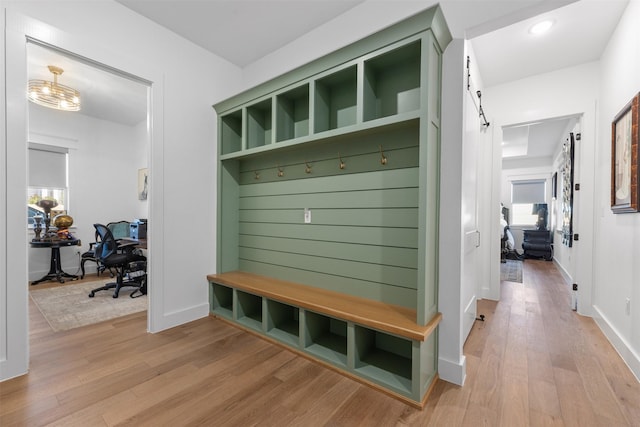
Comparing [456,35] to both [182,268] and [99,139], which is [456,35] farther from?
[99,139]

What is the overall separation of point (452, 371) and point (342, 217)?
4.41 feet

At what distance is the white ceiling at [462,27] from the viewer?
1.80 metres

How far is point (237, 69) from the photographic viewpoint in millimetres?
3320

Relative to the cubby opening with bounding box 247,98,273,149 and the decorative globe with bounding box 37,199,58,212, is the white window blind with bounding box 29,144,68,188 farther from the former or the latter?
the cubby opening with bounding box 247,98,273,149

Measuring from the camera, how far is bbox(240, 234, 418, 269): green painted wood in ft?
6.59

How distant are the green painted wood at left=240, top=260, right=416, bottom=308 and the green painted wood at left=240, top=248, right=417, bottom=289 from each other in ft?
0.11

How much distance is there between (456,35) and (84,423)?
320 centimetres

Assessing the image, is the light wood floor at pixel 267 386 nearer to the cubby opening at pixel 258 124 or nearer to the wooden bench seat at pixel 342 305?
the wooden bench seat at pixel 342 305

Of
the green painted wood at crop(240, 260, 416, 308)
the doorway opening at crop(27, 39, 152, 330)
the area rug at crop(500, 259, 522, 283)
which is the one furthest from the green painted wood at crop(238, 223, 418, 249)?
the area rug at crop(500, 259, 522, 283)

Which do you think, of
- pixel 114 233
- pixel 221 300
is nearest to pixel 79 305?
pixel 221 300

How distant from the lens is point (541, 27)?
2568mm

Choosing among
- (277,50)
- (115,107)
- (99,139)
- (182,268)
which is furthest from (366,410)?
(99,139)

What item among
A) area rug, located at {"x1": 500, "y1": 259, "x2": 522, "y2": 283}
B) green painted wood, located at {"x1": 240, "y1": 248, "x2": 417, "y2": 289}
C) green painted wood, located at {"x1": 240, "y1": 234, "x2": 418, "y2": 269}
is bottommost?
area rug, located at {"x1": 500, "y1": 259, "x2": 522, "y2": 283}

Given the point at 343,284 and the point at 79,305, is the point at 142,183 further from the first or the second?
the point at 343,284
